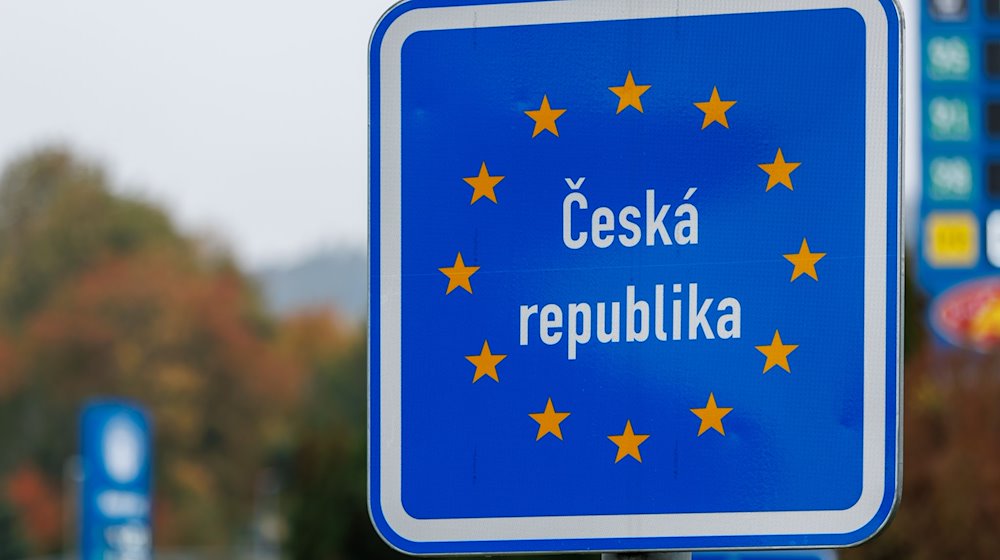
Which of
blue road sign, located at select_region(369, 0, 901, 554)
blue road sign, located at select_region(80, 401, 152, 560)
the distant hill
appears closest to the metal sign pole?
blue road sign, located at select_region(369, 0, 901, 554)

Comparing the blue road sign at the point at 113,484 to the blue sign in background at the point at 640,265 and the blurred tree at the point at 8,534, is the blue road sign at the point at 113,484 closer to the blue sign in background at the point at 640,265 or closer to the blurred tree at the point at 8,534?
the blue sign in background at the point at 640,265

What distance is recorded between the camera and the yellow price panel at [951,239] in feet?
86.2

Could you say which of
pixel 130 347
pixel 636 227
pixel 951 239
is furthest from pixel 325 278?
pixel 636 227

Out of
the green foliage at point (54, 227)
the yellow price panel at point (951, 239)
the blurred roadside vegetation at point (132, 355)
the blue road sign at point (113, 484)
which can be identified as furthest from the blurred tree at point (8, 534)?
the blue road sign at point (113, 484)

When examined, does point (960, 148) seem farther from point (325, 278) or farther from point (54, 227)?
point (325, 278)

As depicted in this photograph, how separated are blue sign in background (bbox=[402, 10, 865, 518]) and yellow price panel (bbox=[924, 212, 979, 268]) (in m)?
23.9

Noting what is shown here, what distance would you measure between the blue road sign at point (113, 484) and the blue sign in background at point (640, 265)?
12.2 m

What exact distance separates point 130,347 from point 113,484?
46.9 meters

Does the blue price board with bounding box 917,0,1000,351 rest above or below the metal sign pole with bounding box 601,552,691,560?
above

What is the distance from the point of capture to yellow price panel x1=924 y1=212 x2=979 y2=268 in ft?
86.2

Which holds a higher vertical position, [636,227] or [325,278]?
[325,278]

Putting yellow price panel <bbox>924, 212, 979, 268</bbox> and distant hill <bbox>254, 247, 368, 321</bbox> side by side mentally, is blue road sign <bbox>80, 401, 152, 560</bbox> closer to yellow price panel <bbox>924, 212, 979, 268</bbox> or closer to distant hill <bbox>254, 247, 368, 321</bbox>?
yellow price panel <bbox>924, 212, 979, 268</bbox>

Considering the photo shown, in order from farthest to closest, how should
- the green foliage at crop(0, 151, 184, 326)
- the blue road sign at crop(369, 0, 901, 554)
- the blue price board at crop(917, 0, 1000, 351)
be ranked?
the green foliage at crop(0, 151, 184, 326) < the blue price board at crop(917, 0, 1000, 351) < the blue road sign at crop(369, 0, 901, 554)

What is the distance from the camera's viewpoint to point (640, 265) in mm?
2785
